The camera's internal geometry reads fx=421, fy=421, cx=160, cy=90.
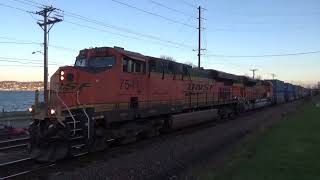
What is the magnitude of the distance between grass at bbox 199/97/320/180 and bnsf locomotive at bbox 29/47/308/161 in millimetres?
4787

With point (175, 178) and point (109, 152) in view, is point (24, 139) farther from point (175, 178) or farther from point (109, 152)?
point (175, 178)

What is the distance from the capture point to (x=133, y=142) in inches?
722

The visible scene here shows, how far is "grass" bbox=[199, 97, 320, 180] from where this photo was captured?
1069 centimetres

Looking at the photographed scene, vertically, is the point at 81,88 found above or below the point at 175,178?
above

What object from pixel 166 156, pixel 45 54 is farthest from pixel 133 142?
pixel 45 54

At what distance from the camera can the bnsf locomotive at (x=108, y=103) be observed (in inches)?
556

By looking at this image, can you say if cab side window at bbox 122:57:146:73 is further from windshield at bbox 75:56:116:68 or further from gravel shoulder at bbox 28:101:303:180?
gravel shoulder at bbox 28:101:303:180

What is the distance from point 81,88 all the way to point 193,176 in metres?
5.89

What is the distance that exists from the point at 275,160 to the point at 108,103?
6590 millimetres

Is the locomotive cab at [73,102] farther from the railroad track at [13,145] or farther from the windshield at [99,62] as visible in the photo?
the railroad track at [13,145]

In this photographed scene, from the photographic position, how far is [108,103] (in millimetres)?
16094

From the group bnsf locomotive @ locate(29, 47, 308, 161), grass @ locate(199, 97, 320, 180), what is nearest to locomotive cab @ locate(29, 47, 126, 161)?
bnsf locomotive @ locate(29, 47, 308, 161)

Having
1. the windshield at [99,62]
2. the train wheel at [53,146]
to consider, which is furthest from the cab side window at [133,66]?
the train wheel at [53,146]

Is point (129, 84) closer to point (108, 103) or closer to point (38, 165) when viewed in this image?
point (108, 103)
